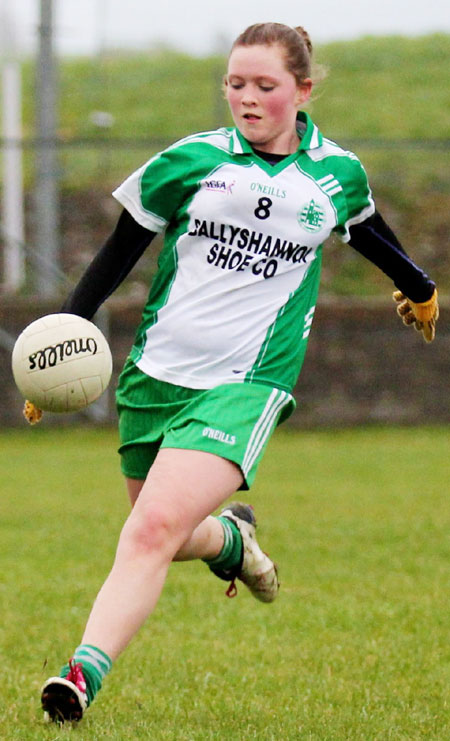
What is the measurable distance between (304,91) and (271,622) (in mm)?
2708

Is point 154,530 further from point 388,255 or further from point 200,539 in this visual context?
point 388,255

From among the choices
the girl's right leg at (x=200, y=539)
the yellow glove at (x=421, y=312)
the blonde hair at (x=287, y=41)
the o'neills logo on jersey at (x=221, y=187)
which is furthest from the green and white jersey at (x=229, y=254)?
the yellow glove at (x=421, y=312)

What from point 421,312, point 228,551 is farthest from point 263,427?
point 421,312

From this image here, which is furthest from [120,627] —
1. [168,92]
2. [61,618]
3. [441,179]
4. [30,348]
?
[168,92]

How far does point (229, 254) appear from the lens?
4273 mm

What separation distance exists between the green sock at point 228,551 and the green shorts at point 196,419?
23.7 inches

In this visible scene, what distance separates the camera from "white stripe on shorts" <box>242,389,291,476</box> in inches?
164

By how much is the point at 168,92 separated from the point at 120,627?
25142 mm

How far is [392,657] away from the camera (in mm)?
5293

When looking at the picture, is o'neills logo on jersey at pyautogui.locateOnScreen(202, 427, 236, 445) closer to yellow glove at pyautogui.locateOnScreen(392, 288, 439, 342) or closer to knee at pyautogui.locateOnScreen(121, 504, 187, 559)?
knee at pyautogui.locateOnScreen(121, 504, 187, 559)

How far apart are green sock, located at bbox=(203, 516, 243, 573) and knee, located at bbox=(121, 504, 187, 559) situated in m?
0.90

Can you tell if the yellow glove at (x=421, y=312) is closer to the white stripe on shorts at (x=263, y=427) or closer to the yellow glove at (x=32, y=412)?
the white stripe on shorts at (x=263, y=427)

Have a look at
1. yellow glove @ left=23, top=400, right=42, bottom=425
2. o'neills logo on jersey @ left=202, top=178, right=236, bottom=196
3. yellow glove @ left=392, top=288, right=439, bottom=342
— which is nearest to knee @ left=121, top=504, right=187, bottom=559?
yellow glove @ left=23, top=400, right=42, bottom=425

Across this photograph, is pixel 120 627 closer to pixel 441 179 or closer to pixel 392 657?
pixel 392 657
